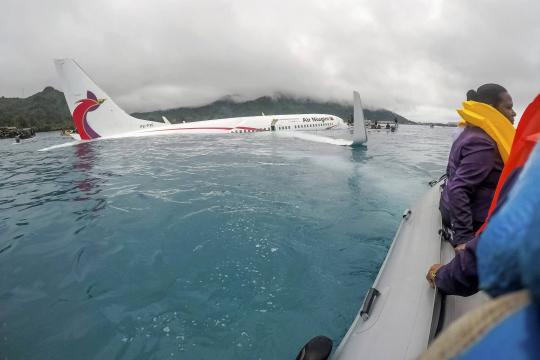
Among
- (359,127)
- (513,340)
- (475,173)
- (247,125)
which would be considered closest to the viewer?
(513,340)

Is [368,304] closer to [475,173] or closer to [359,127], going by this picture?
[475,173]

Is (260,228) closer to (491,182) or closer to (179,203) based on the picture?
(179,203)

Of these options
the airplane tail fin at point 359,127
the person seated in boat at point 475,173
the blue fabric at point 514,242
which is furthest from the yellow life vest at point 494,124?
the airplane tail fin at point 359,127

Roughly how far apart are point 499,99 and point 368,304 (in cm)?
282

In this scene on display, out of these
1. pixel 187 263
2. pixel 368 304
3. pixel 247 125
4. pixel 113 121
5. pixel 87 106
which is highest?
pixel 87 106

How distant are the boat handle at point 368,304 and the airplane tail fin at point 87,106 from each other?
2592 cm

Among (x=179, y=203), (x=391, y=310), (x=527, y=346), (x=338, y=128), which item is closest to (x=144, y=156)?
(x=179, y=203)

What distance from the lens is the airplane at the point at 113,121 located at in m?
21.2

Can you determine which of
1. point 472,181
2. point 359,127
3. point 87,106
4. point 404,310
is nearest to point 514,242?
point 404,310

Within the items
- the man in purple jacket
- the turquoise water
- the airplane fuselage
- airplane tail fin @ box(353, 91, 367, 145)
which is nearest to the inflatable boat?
the man in purple jacket

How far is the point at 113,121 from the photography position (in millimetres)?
25391

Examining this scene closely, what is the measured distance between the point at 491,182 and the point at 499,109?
92 centimetres

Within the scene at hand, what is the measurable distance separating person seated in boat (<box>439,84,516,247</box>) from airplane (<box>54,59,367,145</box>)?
13856 millimetres

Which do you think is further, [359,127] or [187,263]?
[359,127]
